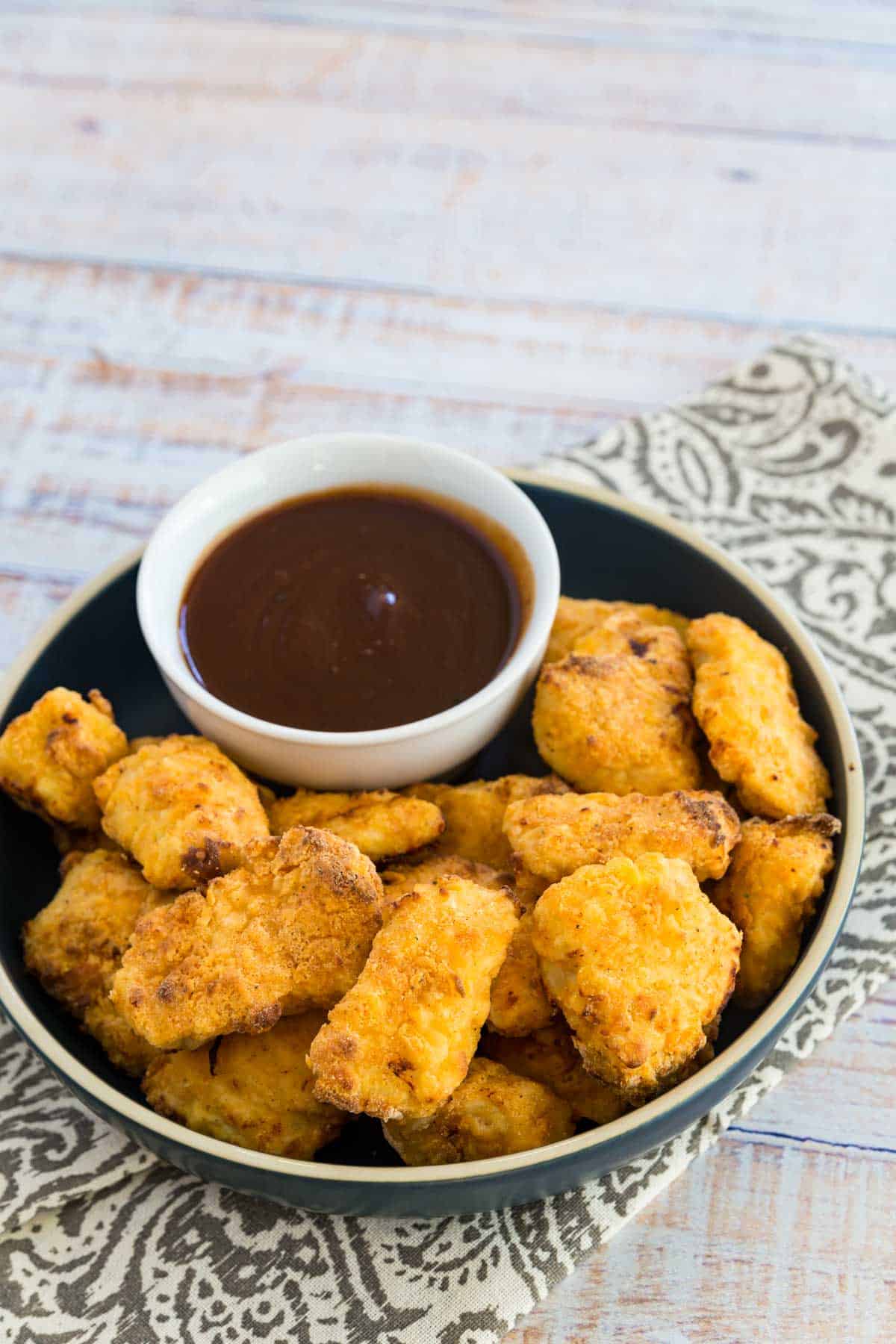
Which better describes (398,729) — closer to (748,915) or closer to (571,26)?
(748,915)

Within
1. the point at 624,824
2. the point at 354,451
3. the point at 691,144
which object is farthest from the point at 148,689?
the point at 691,144

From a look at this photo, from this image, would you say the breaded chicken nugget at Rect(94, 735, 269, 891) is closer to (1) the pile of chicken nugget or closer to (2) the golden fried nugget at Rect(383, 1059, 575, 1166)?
(1) the pile of chicken nugget

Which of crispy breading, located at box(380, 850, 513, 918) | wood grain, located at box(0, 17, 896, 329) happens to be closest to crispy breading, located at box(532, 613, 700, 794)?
crispy breading, located at box(380, 850, 513, 918)

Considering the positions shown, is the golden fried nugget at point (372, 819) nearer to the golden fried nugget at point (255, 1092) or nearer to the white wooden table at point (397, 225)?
the golden fried nugget at point (255, 1092)

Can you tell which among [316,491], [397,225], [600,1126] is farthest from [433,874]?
[397,225]

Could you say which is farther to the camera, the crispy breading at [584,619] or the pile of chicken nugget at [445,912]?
the crispy breading at [584,619]

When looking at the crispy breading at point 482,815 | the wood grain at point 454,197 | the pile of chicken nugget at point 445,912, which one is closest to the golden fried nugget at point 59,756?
the pile of chicken nugget at point 445,912
